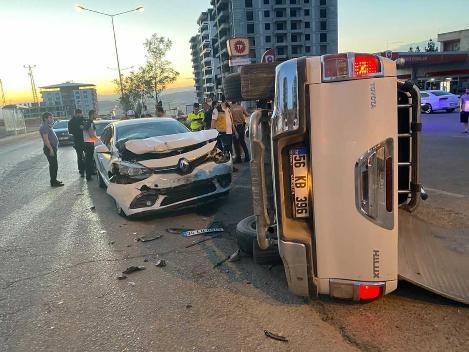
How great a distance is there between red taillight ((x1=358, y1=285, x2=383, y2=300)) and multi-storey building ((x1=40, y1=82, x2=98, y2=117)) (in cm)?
9104

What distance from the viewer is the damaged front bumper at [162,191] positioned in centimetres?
590

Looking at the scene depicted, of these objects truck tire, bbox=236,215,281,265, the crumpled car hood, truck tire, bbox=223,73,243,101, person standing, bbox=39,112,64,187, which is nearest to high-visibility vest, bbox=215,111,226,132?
person standing, bbox=39,112,64,187

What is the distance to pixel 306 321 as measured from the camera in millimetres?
3035

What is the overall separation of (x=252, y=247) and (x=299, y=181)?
150 cm

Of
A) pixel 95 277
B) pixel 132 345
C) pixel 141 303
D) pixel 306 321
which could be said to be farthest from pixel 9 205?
pixel 306 321

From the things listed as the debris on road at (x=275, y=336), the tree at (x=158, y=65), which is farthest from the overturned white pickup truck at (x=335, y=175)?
the tree at (x=158, y=65)

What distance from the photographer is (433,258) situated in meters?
3.50

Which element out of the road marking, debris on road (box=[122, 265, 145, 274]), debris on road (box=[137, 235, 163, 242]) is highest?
debris on road (box=[122, 265, 145, 274])

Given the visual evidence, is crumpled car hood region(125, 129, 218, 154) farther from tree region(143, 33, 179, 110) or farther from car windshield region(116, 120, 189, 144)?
tree region(143, 33, 179, 110)

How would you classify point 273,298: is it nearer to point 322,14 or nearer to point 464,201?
point 464,201

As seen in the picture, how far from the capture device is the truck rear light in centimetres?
259

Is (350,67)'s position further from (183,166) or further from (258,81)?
(183,166)

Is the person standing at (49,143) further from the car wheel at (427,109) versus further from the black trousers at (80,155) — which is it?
the car wheel at (427,109)

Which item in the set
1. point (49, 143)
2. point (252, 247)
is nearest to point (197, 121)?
point (49, 143)
